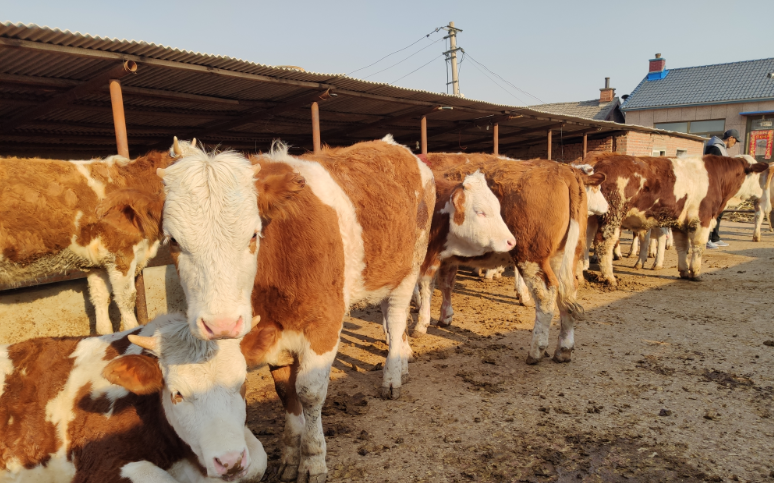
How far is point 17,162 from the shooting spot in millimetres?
5188

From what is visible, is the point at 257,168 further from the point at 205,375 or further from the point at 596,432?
the point at 596,432

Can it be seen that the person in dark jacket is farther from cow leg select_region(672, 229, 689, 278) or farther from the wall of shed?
the wall of shed

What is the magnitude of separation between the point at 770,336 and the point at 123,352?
22.3ft

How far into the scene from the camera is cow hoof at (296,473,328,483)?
2949mm

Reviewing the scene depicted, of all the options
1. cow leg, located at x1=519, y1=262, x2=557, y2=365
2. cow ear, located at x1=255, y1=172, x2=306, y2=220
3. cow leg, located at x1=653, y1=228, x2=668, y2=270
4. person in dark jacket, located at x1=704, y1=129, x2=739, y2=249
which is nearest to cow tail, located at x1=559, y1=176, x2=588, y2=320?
cow leg, located at x1=519, y1=262, x2=557, y2=365

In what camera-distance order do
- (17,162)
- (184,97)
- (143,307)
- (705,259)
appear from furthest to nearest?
(705,259), (184,97), (143,307), (17,162)

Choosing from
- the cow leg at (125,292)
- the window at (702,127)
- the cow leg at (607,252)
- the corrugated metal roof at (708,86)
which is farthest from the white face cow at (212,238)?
the corrugated metal roof at (708,86)

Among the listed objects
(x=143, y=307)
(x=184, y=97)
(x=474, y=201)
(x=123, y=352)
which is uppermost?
(x=184, y=97)

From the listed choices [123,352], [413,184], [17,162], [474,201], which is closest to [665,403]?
[474,201]

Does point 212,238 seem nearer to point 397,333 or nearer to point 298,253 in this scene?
point 298,253

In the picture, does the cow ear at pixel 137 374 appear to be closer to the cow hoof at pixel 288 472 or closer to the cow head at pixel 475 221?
the cow hoof at pixel 288 472

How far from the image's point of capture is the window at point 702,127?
29.8 metres

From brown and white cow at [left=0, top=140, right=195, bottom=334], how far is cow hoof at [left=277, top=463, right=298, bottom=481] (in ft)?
9.05

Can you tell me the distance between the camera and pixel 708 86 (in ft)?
103
